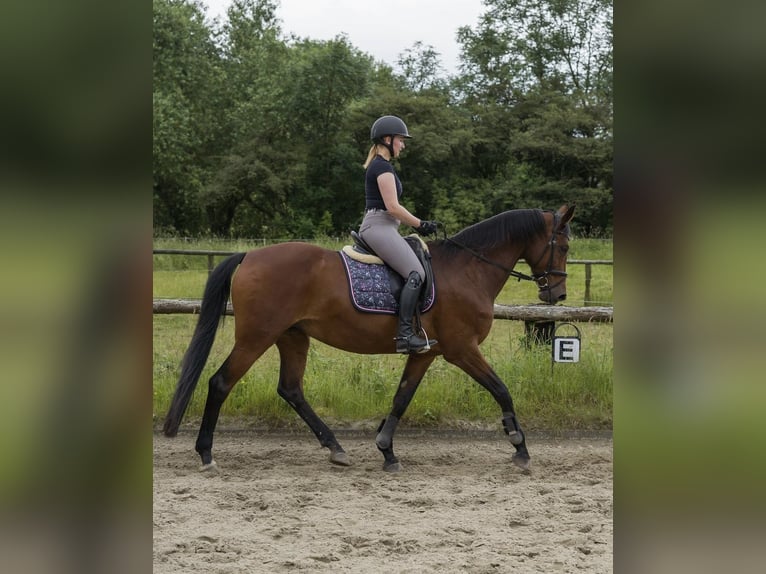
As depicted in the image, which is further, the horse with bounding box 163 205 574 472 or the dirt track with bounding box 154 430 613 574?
the horse with bounding box 163 205 574 472

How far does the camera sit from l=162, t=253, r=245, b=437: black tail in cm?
459

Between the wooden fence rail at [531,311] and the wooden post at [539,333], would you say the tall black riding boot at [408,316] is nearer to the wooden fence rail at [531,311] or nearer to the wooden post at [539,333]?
the wooden fence rail at [531,311]

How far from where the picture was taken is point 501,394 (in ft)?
16.0

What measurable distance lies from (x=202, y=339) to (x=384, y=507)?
1619 millimetres

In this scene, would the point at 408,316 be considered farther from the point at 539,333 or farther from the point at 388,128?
the point at 539,333

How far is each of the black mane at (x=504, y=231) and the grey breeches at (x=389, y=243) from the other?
0.50 m

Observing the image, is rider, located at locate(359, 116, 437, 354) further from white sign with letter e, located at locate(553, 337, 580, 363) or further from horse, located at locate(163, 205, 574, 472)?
white sign with letter e, located at locate(553, 337, 580, 363)

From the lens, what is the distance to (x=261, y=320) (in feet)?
15.5

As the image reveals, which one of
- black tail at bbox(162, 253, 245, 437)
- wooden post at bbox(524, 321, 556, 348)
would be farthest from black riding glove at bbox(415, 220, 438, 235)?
wooden post at bbox(524, 321, 556, 348)

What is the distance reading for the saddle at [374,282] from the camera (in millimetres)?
4770

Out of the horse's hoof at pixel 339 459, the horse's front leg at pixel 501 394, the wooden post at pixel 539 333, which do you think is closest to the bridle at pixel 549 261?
the horse's front leg at pixel 501 394

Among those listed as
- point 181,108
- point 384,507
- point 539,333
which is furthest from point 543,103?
point 384,507
